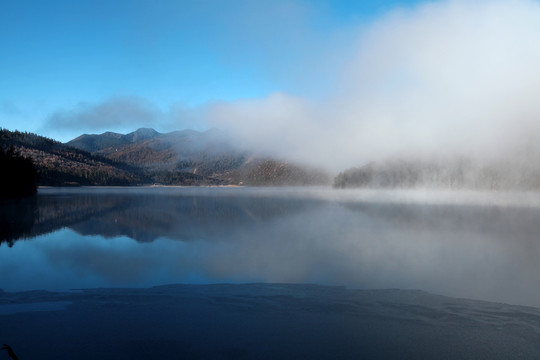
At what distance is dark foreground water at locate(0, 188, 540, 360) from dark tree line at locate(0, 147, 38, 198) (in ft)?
164

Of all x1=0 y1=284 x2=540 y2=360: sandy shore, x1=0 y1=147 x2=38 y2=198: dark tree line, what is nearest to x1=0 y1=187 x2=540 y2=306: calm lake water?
x1=0 y1=284 x2=540 y2=360: sandy shore

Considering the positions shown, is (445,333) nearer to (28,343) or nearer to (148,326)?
(148,326)

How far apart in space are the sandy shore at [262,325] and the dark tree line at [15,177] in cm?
6343

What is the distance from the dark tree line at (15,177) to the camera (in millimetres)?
62787

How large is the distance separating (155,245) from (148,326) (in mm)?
11948

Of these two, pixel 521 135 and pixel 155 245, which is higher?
pixel 521 135

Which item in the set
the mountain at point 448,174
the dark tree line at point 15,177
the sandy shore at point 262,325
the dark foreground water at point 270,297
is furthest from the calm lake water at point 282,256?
the mountain at point 448,174

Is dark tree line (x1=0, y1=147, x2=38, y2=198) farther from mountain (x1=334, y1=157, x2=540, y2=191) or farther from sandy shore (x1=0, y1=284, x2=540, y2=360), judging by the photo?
mountain (x1=334, y1=157, x2=540, y2=191)

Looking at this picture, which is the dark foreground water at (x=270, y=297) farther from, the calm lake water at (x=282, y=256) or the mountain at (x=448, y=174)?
the mountain at (x=448, y=174)

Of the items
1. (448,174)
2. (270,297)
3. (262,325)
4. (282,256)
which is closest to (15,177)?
(282,256)

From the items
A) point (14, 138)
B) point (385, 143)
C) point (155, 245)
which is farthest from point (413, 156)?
point (14, 138)

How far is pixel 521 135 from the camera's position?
144 meters

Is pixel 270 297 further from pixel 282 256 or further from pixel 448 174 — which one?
pixel 448 174

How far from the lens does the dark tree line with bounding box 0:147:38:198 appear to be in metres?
62.8
